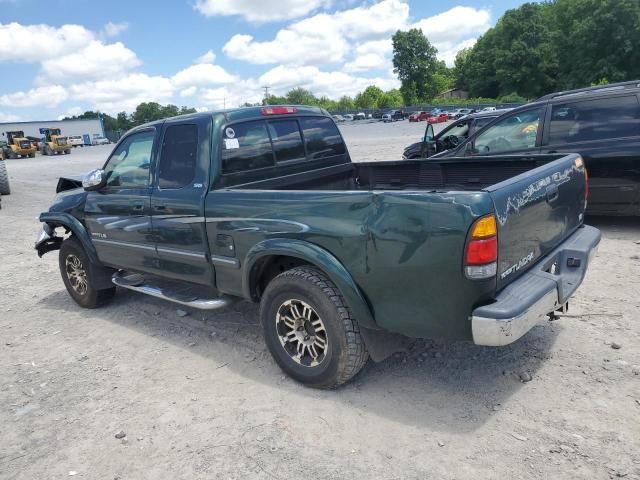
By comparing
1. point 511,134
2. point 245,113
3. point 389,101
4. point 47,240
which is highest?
A: point 389,101

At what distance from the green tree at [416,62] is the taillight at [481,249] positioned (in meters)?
97.7

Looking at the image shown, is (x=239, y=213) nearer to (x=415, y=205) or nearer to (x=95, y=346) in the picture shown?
(x=415, y=205)

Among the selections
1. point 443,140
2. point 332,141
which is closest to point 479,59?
point 443,140

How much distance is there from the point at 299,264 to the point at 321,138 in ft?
5.28

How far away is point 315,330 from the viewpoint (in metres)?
3.42

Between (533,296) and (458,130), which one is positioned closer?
(533,296)

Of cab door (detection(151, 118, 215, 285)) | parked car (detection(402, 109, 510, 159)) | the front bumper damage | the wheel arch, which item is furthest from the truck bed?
parked car (detection(402, 109, 510, 159))

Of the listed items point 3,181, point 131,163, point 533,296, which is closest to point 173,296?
point 131,163

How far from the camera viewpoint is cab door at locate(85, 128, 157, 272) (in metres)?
4.56

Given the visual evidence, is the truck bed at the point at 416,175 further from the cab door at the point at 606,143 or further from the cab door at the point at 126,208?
the cab door at the point at 606,143

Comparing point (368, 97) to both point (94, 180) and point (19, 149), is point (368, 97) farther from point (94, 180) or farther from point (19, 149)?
point (94, 180)

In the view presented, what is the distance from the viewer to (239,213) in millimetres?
3666

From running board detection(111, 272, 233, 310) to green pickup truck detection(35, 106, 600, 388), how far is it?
21 mm

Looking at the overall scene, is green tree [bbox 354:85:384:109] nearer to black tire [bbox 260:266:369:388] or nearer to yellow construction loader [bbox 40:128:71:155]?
yellow construction loader [bbox 40:128:71:155]
